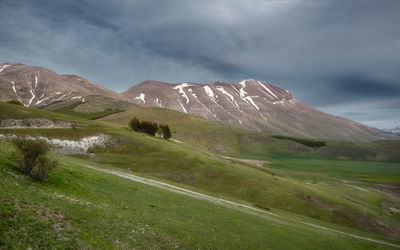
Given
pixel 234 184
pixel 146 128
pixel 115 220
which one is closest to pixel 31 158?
pixel 115 220

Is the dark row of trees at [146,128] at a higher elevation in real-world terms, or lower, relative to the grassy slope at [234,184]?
higher

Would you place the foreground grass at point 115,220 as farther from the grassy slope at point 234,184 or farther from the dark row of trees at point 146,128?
the dark row of trees at point 146,128

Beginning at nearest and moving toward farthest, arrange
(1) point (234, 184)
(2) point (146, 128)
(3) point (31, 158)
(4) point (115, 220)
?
(4) point (115, 220)
(3) point (31, 158)
(1) point (234, 184)
(2) point (146, 128)

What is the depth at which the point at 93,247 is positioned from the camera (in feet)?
42.0

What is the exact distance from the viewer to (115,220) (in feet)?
56.7

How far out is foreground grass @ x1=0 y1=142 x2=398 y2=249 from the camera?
12.6 m

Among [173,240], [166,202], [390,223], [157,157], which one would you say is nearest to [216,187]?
[157,157]

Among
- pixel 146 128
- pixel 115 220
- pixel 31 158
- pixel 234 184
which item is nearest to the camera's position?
pixel 115 220

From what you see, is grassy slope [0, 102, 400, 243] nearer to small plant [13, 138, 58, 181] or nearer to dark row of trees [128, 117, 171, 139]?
small plant [13, 138, 58, 181]

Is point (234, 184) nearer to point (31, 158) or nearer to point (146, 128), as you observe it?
point (31, 158)

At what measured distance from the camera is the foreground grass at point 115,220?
41.3ft

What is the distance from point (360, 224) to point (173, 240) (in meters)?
52.8

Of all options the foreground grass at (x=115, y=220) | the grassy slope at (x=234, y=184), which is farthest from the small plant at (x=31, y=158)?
the grassy slope at (x=234, y=184)

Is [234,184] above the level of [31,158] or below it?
below
